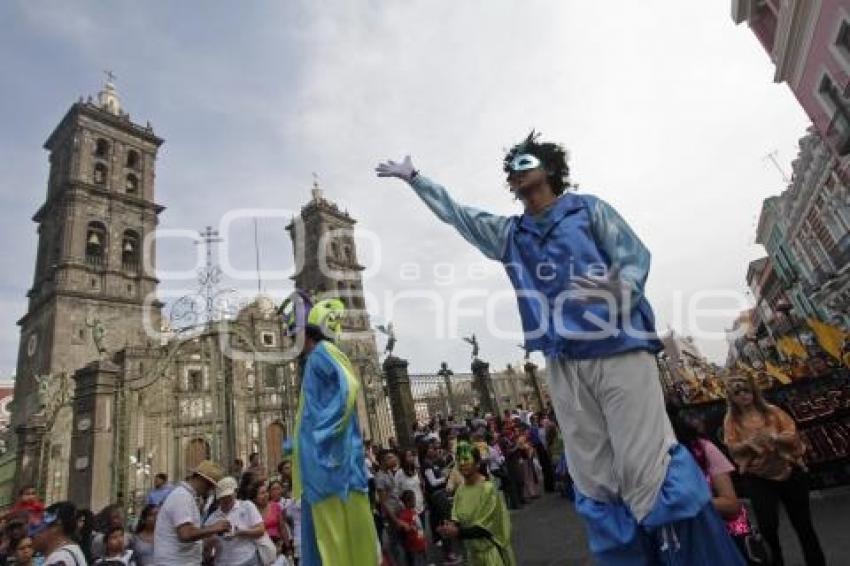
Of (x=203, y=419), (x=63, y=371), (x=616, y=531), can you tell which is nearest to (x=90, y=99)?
(x=63, y=371)

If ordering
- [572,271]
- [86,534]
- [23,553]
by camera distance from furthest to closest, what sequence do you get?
1. [86,534]
2. [23,553]
3. [572,271]

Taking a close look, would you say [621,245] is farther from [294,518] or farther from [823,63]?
[823,63]

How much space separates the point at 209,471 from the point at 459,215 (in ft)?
11.0

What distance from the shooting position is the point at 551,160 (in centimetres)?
255

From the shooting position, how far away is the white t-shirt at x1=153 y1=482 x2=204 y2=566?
151 inches

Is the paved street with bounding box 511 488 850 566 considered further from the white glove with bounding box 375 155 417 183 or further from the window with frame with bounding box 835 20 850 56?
the window with frame with bounding box 835 20 850 56

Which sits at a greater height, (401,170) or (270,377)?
(270,377)

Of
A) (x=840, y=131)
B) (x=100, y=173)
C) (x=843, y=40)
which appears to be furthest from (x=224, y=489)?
(x=100, y=173)

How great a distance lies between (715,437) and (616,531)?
5615 mm

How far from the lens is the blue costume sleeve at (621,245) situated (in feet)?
6.53

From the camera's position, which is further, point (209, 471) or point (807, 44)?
point (807, 44)

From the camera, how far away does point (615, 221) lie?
84.7 inches

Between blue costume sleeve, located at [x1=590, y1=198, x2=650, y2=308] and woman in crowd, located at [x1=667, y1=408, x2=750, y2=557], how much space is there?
123 cm

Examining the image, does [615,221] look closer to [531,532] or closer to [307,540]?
[307,540]
